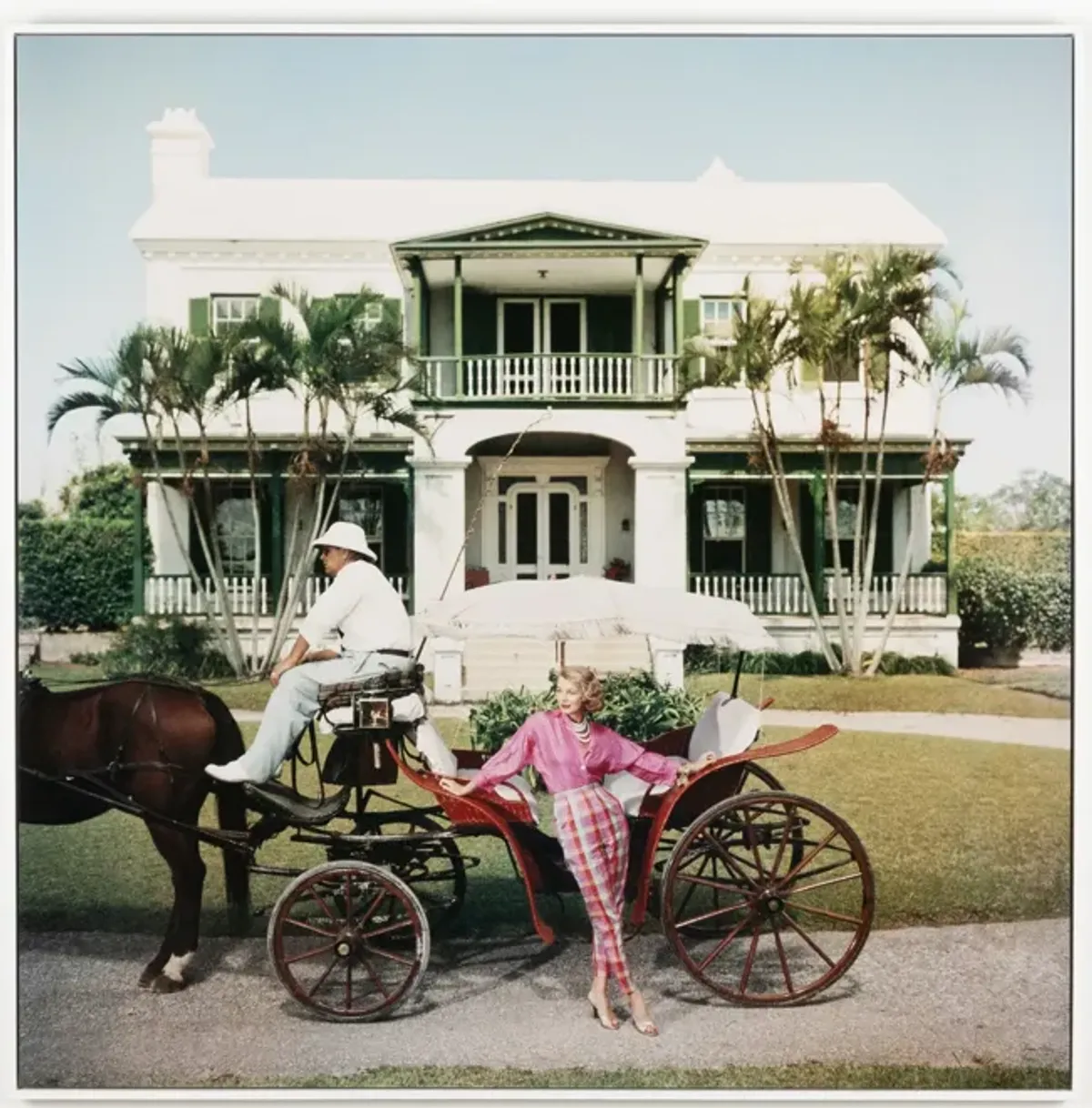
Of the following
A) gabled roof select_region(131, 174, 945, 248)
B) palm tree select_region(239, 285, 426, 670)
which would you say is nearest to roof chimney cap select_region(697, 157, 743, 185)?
gabled roof select_region(131, 174, 945, 248)

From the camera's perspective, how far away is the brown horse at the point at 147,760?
22.5 ft

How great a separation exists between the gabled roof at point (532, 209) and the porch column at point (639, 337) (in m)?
0.46

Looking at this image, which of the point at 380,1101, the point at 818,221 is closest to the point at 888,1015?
the point at 380,1101

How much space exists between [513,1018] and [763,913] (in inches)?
55.8

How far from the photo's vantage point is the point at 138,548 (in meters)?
8.93

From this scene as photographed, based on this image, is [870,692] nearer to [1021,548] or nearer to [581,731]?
[1021,548]

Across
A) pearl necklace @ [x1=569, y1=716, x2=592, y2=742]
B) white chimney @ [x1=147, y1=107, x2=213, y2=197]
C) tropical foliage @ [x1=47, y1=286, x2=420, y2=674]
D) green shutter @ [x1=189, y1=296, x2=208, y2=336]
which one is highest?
white chimney @ [x1=147, y1=107, x2=213, y2=197]

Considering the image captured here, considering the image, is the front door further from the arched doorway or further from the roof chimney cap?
the roof chimney cap

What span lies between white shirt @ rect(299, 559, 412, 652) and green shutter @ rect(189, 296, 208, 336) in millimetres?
2495

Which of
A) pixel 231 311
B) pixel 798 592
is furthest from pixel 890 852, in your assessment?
pixel 231 311

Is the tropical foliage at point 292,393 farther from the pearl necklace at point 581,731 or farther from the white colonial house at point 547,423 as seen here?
the pearl necklace at point 581,731

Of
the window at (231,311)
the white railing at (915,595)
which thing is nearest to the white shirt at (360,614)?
the window at (231,311)

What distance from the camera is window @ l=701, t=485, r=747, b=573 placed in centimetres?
912

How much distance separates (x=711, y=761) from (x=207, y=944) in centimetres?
315
